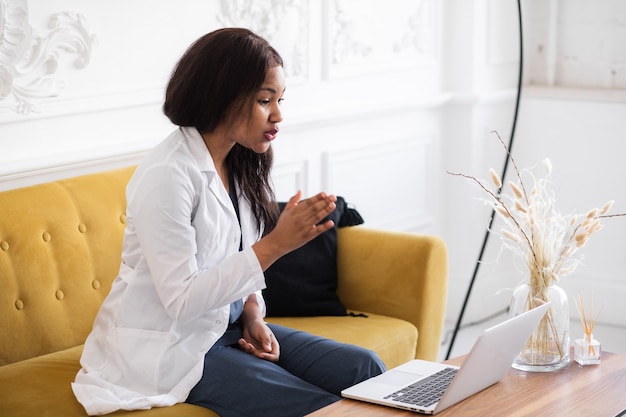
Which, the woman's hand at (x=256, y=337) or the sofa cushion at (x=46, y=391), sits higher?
the woman's hand at (x=256, y=337)

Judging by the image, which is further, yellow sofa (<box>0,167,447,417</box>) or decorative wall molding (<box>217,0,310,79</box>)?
decorative wall molding (<box>217,0,310,79</box>)

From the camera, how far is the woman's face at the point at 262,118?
2.20 metres

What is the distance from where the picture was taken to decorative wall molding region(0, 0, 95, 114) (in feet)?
8.74

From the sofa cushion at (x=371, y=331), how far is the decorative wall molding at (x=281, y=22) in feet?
3.26

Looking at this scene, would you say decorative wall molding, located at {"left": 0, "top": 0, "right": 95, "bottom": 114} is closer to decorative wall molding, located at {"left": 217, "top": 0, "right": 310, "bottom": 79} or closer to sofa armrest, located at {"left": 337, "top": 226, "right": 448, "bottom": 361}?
decorative wall molding, located at {"left": 217, "top": 0, "right": 310, "bottom": 79}

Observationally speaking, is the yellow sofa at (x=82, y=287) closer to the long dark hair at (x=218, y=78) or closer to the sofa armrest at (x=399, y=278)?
the sofa armrest at (x=399, y=278)

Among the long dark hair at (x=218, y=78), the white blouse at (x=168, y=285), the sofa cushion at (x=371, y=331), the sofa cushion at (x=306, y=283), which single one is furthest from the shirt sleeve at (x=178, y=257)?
the sofa cushion at (x=306, y=283)

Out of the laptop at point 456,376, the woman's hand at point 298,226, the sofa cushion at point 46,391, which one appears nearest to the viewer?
the laptop at point 456,376

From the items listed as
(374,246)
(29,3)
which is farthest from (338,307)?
(29,3)

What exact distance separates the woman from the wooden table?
31cm

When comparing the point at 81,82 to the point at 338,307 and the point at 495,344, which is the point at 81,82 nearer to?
the point at 338,307

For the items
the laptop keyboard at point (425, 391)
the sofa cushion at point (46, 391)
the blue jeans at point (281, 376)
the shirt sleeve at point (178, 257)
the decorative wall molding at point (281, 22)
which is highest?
the decorative wall molding at point (281, 22)

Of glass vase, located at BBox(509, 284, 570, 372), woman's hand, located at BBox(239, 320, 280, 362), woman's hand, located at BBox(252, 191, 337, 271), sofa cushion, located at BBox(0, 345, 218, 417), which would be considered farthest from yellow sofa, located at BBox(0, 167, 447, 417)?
glass vase, located at BBox(509, 284, 570, 372)

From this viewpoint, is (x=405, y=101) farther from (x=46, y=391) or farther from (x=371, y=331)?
(x=46, y=391)
